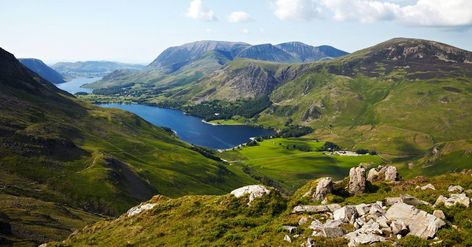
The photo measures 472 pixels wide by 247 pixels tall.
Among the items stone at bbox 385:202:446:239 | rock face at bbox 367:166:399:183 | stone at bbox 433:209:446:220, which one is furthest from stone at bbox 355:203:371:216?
rock face at bbox 367:166:399:183

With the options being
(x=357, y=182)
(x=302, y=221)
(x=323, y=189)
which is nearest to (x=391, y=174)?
(x=357, y=182)

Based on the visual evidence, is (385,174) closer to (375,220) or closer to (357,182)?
(357,182)

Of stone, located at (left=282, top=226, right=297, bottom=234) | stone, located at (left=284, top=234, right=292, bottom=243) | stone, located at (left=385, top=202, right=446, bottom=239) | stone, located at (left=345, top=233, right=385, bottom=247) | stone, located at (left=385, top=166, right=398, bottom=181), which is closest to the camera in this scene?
stone, located at (left=345, top=233, right=385, bottom=247)

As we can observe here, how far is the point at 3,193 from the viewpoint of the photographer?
12688 cm

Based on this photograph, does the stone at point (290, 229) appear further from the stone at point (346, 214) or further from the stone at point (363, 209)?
the stone at point (363, 209)

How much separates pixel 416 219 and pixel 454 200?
21.6 ft

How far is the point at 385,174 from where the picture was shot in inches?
2320

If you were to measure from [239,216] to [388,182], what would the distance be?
21335 millimetres

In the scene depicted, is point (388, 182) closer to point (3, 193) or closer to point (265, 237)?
point (265, 237)

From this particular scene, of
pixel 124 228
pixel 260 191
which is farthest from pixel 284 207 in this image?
pixel 124 228

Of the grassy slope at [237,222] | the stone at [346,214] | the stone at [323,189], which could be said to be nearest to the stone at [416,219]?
the grassy slope at [237,222]

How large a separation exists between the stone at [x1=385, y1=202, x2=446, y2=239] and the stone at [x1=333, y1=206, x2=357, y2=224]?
3.11m

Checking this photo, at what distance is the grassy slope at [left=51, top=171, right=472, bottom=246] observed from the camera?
120 feet

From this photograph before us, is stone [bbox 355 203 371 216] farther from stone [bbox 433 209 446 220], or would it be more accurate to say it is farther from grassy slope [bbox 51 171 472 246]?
stone [bbox 433 209 446 220]
